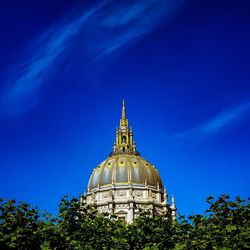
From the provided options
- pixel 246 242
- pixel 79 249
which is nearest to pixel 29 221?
pixel 79 249

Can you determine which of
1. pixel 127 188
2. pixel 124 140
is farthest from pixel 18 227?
pixel 124 140

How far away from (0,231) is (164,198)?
73.4 meters

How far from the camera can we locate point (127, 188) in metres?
102

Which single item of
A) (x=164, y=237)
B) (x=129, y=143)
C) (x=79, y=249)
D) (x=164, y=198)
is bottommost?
(x=79, y=249)

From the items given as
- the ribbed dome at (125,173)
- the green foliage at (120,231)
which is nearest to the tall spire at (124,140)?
A: the ribbed dome at (125,173)

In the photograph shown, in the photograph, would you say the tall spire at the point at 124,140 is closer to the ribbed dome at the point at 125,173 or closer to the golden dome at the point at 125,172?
the golden dome at the point at 125,172

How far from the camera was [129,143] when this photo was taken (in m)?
121

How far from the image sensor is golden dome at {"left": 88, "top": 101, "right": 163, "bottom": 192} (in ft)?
343

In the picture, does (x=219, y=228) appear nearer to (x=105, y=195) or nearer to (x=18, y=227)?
(x=18, y=227)

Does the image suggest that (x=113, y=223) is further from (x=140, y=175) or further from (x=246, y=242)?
(x=140, y=175)

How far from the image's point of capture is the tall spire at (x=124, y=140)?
116900 mm

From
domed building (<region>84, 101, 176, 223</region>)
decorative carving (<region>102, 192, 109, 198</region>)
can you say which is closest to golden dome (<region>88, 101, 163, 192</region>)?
domed building (<region>84, 101, 176, 223</region>)

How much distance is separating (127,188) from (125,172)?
5.02 metres

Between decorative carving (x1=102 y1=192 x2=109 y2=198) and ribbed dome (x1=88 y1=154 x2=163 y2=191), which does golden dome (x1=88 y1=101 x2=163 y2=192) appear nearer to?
ribbed dome (x1=88 y1=154 x2=163 y2=191)
